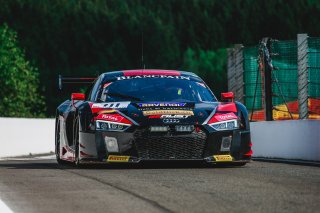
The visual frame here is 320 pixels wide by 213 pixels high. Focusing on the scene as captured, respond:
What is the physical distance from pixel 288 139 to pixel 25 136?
1132cm

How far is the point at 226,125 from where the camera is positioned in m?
13.1

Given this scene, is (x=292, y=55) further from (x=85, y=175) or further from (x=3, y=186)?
(x=3, y=186)

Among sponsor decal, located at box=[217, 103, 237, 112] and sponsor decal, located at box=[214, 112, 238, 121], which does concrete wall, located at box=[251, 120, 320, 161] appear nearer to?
sponsor decal, located at box=[217, 103, 237, 112]

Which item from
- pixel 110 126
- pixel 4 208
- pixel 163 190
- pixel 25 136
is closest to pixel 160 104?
pixel 110 126

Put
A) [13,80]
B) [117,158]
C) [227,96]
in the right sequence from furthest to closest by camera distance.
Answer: [13,80] < [227,96] < [117,158]

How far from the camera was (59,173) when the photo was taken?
12367mm

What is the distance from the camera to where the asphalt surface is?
7.93 meters

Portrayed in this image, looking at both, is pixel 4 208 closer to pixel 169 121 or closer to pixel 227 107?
pixel 169 121

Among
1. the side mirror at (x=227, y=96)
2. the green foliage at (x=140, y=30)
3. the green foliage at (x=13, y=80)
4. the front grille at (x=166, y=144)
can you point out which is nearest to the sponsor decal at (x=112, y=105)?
the front grille at (x=166, y=144)

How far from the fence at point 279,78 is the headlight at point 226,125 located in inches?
232

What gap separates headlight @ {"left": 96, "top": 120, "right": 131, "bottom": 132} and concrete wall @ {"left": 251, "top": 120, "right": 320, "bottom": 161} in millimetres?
3918

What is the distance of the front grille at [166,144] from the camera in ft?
41.9

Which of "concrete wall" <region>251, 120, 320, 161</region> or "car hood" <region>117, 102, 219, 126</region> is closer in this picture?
"car hood" <region>117, 102, 219, 126</region>

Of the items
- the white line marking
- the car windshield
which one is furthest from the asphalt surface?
the car windshield
